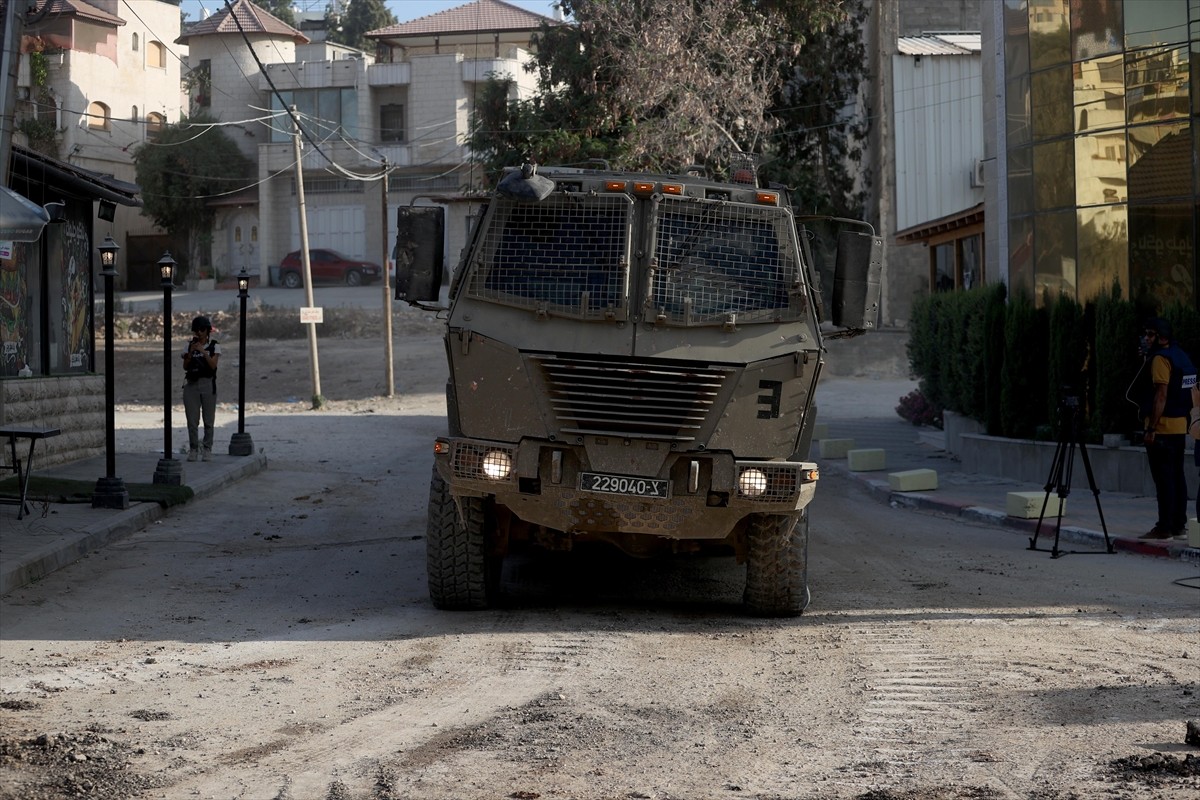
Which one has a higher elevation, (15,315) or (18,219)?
(18,219)

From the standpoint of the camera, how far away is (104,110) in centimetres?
5803

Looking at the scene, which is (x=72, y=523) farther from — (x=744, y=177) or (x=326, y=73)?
(x=326, y=73)

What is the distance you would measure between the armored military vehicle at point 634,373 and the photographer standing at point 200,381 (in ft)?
30.8

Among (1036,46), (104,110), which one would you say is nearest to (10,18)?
(1036,46)

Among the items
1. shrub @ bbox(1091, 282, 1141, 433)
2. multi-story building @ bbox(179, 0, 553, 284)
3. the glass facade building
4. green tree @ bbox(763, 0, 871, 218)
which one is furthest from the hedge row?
multi-story building @ bbox(179, 0, 553, 284)

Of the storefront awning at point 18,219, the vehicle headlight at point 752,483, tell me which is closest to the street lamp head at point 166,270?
the storefront awning at point 18,219

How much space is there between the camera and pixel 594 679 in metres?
7.28

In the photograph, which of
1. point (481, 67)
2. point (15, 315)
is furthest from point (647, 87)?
point (481, 67)

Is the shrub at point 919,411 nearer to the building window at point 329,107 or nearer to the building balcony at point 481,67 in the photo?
the building balcony at point 481,67

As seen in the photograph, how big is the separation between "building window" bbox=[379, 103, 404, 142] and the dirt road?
152ft

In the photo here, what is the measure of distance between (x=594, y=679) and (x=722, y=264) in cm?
294

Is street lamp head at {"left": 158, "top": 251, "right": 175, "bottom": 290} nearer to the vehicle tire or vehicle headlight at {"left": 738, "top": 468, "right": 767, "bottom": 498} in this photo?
the vehicle tire

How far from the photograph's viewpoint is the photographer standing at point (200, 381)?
58.3 feet

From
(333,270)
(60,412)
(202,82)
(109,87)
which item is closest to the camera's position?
(60,412)
